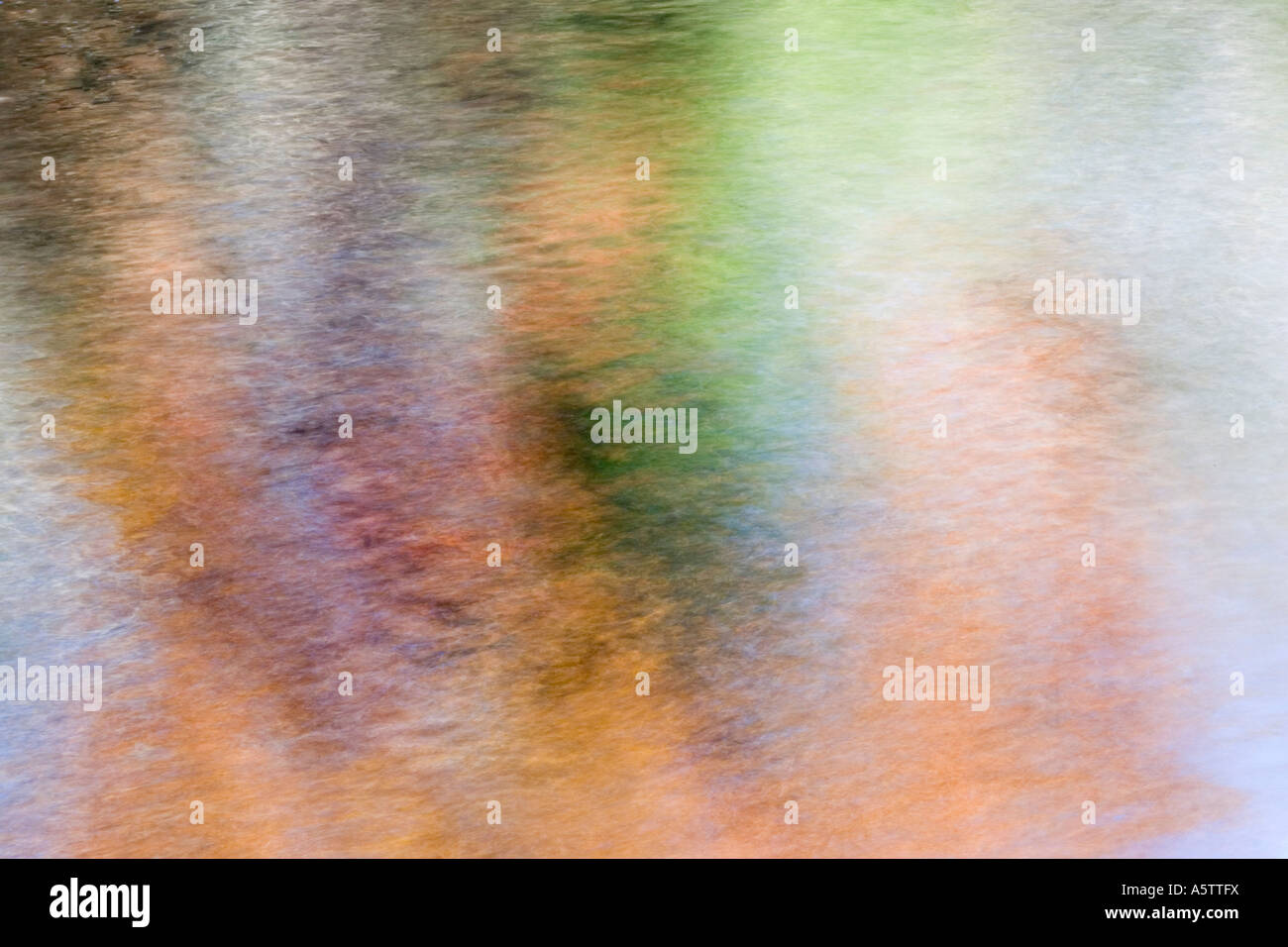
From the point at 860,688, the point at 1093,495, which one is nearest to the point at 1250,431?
the point at 1093,495

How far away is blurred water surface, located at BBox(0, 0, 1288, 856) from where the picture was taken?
2.89 metres

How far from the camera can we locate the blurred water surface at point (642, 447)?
9.50 ft

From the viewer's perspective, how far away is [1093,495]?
116 inches

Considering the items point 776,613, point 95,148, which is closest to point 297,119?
point 95,148

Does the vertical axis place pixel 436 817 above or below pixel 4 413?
below

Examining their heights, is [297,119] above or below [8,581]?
above

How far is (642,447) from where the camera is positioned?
2.97m

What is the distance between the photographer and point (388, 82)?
3.07 meters

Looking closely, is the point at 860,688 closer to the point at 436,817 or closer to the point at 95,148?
the point at 436,817

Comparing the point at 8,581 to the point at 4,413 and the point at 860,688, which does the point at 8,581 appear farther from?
the point at 860,688

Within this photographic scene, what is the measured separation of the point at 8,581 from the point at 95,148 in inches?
51.4
